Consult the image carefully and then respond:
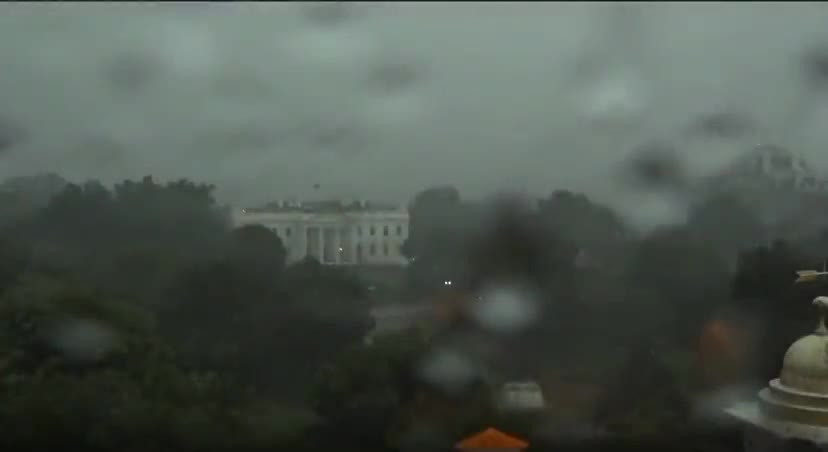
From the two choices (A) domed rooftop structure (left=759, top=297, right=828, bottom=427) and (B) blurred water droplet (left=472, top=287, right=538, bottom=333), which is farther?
(B) blurred water droplet (left=472, top=287, right=538, bottom=333)

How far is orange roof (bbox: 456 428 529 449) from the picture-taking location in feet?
6.45

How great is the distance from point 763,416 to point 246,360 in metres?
1.28

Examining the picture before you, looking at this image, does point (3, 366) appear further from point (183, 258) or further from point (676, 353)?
point (676, 353)

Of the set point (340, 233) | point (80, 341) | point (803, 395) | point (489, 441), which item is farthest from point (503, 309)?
point (80, 341)

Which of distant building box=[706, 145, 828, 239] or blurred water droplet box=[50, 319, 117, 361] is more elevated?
distant building box=[706, 145, 828, 239]

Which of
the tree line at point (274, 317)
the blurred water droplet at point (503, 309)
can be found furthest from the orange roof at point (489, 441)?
the blurred water droplet at point (503, 309)

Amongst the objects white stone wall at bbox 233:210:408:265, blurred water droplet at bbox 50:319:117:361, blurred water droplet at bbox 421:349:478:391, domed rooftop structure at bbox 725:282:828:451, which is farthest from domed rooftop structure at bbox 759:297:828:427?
blurred water droplet at bbox 50:319:117:361

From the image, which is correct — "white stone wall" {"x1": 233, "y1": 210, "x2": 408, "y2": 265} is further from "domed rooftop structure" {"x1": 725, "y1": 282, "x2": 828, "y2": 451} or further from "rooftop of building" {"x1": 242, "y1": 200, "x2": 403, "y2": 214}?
"domed rooftop structure" {"x1": 725, "y1": 282, "x2": 828, "y2": 451}

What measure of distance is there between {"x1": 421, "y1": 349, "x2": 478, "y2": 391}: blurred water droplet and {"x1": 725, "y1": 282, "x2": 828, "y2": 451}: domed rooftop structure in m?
0.72

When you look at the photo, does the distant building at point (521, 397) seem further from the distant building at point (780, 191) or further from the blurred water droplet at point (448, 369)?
the distant building at point (780, 191)

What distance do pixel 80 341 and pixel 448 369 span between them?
3.10ft

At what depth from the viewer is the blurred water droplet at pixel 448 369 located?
2.00 metres

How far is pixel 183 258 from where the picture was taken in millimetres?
2012

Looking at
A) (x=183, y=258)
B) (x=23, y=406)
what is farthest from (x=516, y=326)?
(x=23, y=406)
